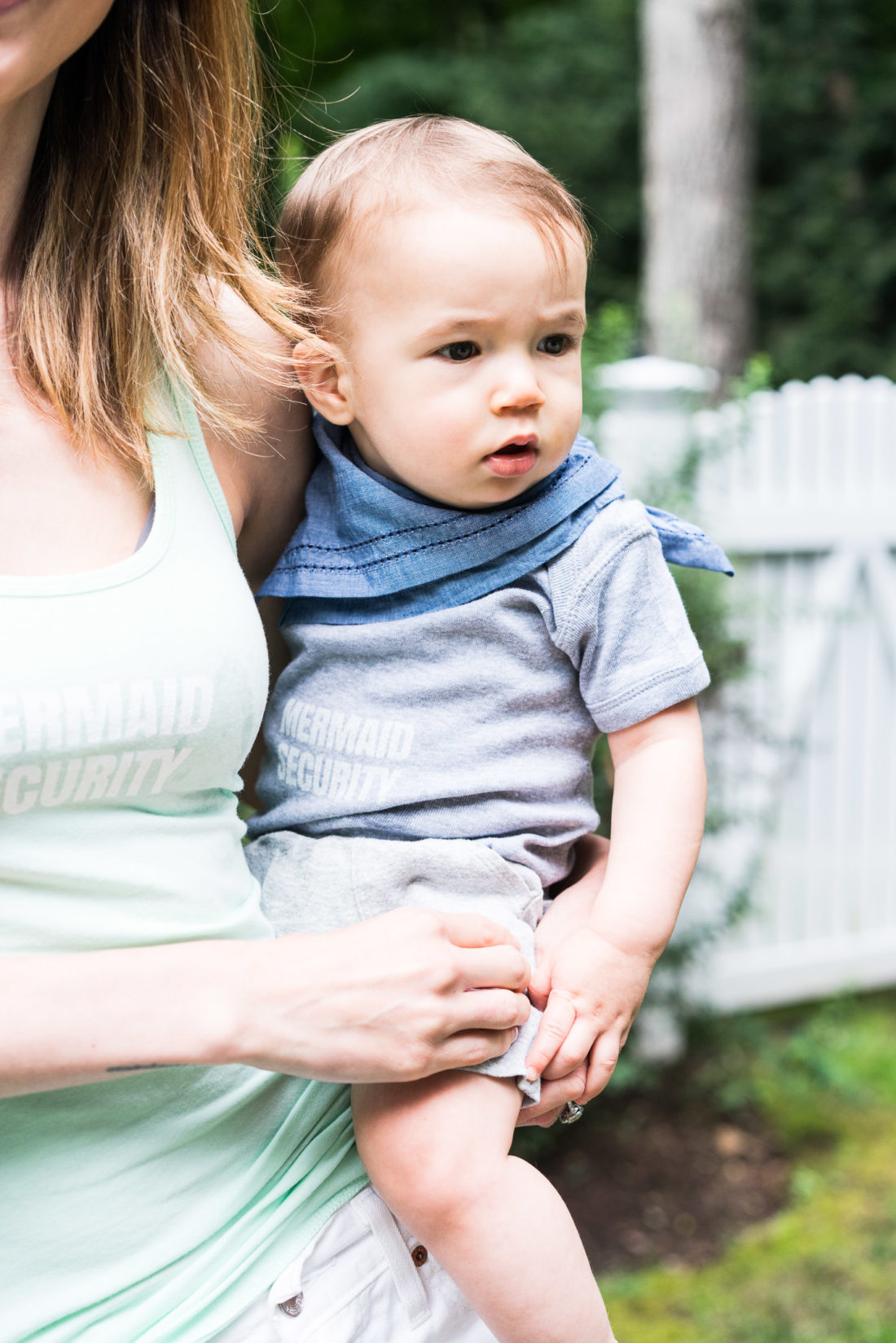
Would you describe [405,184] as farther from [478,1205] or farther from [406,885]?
[478,1205]

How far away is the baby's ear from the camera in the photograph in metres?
1.42

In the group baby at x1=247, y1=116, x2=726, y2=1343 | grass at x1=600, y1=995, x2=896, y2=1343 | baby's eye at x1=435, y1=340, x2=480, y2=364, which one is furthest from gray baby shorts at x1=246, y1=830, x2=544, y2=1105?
grass at x1=600, y1=995, x2=896, y2=1343

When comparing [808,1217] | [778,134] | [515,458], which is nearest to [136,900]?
[515,458]

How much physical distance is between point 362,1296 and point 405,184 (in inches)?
43.5

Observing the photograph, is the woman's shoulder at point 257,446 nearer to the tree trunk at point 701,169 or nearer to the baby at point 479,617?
the baby at point 479,617

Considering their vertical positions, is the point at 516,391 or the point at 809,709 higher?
the point at 516,391

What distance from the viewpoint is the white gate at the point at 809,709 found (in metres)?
4.30

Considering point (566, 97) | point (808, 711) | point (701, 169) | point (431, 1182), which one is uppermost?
point (431, 1182)

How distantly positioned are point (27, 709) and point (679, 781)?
68 cm

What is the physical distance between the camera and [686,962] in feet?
13.4

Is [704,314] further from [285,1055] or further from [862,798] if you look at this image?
[285,1055]

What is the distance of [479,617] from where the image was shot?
54.7 inches

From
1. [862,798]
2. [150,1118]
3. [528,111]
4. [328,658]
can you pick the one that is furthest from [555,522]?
[528,111]

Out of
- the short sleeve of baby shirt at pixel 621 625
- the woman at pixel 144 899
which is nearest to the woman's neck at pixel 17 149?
the woman at pixel 144 899
